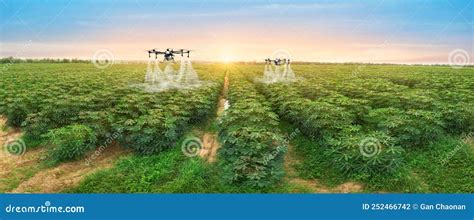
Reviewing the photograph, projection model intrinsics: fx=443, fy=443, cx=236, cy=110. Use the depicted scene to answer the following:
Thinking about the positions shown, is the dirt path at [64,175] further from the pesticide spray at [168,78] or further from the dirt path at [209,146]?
the pesticide spray at [168,78]

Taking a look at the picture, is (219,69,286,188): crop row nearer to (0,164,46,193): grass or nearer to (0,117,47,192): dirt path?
(0,164,46,193): grass

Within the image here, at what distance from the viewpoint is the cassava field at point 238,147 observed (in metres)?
11.1

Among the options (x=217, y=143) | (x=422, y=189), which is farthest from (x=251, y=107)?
(x=422, y=189)

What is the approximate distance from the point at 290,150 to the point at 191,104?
480 centimetres

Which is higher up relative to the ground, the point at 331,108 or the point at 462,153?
the point at 331,108

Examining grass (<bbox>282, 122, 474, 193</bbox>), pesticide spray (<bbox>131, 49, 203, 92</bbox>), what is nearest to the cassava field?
grass (<bbox>282, 122, 474, 193</bbox>)

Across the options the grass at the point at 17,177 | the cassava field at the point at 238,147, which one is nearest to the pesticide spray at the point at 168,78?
the cassava field at the point at 238,147

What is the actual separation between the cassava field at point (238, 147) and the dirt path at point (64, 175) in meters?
0.03

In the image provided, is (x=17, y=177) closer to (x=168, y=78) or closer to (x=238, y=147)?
(x=238, y=147)

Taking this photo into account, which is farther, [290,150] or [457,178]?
[290,150]

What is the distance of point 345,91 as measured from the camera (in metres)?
20.8

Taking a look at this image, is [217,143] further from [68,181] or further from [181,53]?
[181,53]

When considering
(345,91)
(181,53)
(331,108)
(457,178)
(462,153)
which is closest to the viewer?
(457,178)

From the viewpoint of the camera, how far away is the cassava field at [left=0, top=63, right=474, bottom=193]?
36.5 ft
